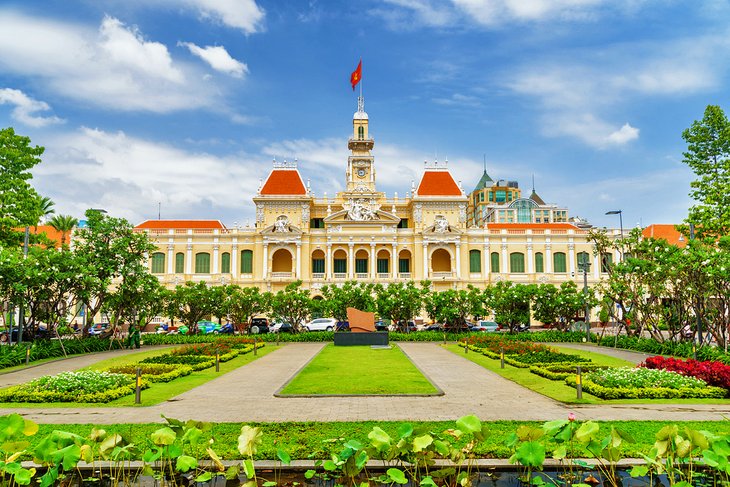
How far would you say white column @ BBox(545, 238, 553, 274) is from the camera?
5725 centimetres

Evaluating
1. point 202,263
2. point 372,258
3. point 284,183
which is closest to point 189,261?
point 202,263

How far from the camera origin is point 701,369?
1451cm

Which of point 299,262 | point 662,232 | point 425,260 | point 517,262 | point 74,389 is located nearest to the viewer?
point 74,389

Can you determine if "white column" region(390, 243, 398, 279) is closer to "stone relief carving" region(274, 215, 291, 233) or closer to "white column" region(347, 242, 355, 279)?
"white column" region(347, 242, 355, 279)

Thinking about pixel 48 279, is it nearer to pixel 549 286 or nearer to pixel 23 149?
pixel 23 149

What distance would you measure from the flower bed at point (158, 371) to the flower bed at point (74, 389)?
1637 millimetres

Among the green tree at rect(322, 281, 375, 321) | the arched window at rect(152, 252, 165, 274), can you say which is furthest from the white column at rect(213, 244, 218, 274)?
the green tree at rect(322, 281, 375, 321)

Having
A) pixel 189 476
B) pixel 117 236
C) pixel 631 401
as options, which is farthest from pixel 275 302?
pixel 189 476

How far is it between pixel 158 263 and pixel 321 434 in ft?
171

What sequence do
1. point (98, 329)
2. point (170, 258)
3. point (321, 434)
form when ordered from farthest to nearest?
point (170, 258) → point (98, 329) → point (321, 434)

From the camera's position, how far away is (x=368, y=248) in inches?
2238

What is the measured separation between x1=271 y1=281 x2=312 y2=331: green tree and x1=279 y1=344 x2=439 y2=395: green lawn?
445 inches

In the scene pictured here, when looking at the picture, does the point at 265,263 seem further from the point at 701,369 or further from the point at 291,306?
the point at 701,369

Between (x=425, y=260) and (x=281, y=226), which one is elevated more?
(x=281, y=226)
